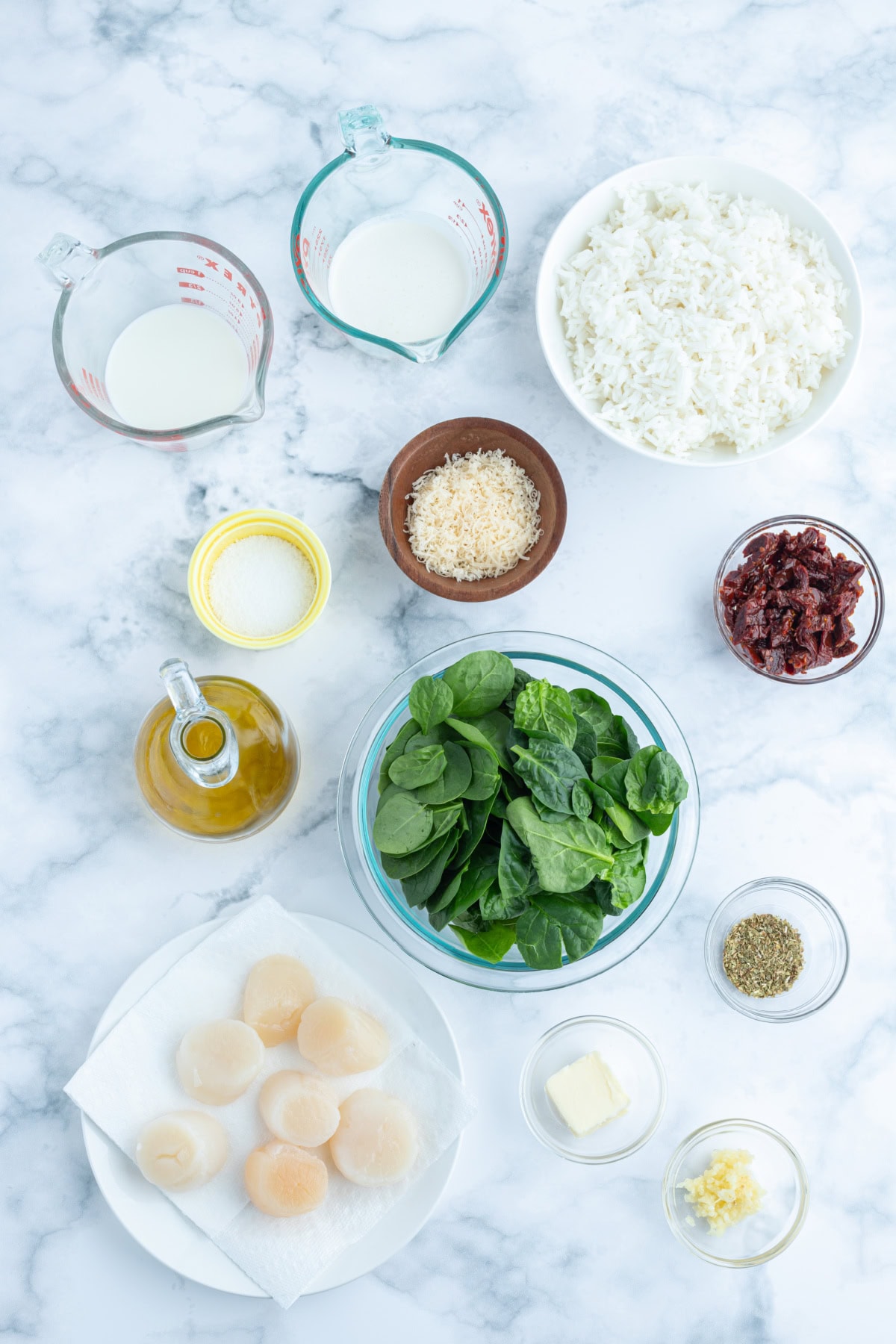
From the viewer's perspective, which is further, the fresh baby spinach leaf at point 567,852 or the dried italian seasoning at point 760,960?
the dried italian seasoning at point 760,960

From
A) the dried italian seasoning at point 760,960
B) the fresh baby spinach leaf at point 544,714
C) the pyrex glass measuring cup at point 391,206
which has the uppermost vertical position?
the pyrex glass measuring cup at point 391,206

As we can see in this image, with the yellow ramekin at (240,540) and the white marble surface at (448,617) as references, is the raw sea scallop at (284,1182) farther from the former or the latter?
the yellow ramekin at (240,540)

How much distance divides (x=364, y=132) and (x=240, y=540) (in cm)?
62

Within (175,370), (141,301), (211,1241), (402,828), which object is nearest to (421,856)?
(402,828)

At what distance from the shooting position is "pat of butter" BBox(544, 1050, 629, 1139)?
1515 millimetres

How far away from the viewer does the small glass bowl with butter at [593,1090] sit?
1.52 meters

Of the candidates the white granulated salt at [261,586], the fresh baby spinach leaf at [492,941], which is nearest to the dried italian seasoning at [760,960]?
the fresh baby spinach leaf at [492,941]

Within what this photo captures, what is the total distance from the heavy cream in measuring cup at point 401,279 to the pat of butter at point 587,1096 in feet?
3.80

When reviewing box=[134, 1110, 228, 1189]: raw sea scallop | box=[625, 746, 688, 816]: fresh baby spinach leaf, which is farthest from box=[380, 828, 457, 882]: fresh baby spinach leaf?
box=[134, 1110, 228, 1189]: raw sea scallop

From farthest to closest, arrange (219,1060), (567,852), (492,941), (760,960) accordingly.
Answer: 1. (760,960)
2. (219,1060)
3. (492,941)
4. (567,852)

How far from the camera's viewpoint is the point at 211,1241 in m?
1.48

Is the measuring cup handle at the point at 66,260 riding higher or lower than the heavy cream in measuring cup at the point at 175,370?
higher

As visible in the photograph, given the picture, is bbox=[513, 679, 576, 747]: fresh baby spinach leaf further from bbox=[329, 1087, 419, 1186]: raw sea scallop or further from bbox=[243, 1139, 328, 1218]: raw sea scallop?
bbox=[243, 1139, 328, 1218]: raw sea scallop

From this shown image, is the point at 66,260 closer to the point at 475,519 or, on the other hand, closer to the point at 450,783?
the point at 475,519
